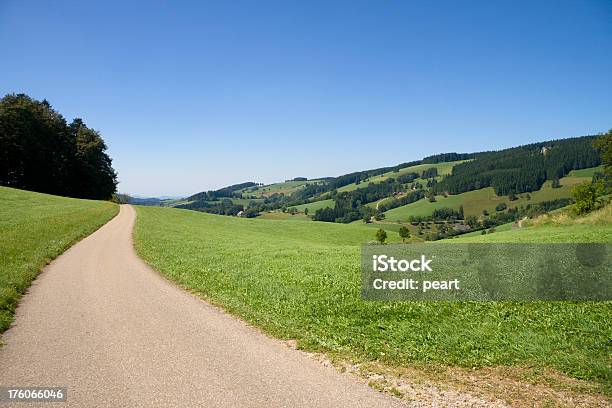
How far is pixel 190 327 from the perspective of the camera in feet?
35.0

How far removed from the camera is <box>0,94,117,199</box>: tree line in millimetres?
76188

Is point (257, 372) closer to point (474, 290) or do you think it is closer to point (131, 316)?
point (131, 316)

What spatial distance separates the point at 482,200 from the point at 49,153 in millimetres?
175268

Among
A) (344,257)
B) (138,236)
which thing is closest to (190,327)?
(344,257)

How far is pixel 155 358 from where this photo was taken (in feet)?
27.7

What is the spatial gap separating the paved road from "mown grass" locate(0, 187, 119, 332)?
725mm

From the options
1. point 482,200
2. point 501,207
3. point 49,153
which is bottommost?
point 501,207

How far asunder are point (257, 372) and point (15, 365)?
5504mm

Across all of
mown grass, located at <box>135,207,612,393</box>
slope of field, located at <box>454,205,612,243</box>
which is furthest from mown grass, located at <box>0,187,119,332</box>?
slope of field, located at <box>454,205,612,243</box>

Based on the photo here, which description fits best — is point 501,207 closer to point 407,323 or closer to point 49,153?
point 49,153

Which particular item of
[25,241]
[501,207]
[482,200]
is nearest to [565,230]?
[25,241]

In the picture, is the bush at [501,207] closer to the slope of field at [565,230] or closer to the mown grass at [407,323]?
the slope of field at [565,230]

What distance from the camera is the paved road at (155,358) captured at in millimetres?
6805

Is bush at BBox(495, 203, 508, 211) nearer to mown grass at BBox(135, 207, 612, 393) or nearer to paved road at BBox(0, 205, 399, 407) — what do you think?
mown grass at BBox(135, 207, 612, 393)
